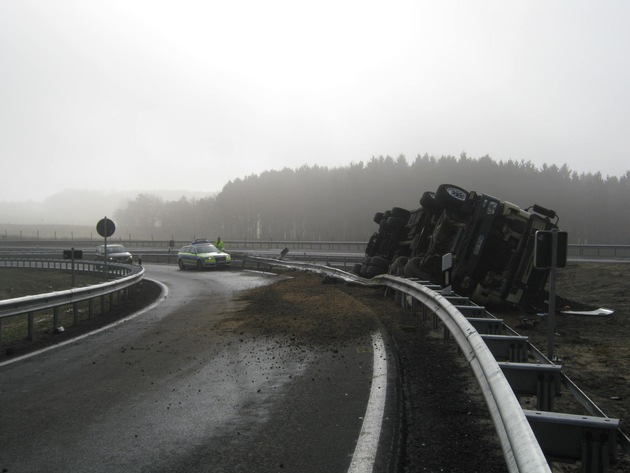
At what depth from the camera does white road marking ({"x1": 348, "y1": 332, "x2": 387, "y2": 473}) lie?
3695mm

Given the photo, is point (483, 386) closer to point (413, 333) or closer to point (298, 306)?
point (413, 333)

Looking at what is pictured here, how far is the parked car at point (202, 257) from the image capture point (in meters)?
31.5

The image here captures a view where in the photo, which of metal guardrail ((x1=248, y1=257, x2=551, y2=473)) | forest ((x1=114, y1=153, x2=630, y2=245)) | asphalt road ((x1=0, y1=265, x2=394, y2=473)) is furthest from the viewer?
forest ((x1=114, y1=153, x2=630, y2=245))

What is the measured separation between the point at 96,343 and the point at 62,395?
3.40 meters

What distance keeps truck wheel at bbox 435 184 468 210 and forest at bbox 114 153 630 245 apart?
65.7 meters

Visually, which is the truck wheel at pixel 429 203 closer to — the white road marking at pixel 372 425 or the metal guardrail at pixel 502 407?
the metal guardrail at pixel 502 407

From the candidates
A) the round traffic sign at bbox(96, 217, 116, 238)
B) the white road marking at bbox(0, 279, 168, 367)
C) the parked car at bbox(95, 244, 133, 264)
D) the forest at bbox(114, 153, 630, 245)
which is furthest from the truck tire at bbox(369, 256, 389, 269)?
the forest at bbox(114, 153, 630, 245)

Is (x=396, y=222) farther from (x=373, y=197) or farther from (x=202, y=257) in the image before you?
(x=373, y=197)

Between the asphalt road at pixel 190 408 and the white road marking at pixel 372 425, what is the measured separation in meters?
0.01

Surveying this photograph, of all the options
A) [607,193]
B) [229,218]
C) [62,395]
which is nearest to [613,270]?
[62,395]

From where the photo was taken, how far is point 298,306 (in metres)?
13.1

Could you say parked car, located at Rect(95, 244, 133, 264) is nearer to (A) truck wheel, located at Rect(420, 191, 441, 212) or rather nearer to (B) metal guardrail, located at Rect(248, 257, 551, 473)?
(A) truck wheel, located at Rect(420, 191, 441, 212)

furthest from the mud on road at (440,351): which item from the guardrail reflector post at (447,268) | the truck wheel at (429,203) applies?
the truck wheel at (429,203)

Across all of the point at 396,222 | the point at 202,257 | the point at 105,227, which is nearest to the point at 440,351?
the point at 396,222
